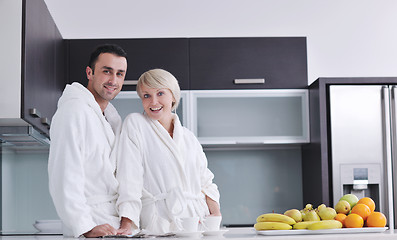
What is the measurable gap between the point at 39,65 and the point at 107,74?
872mm

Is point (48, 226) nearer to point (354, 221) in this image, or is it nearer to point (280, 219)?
point (280, 219)

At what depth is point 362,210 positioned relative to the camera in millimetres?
2369

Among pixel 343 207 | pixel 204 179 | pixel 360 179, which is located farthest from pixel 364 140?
pixel 343 207

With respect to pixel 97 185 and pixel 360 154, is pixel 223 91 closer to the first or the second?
pixel 360 154

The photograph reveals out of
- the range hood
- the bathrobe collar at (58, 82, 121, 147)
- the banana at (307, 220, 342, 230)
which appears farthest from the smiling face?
the banana at (307, 220, 342, 230)

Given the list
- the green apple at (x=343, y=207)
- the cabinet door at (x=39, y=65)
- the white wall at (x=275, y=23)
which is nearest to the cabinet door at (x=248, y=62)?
the white wall at (x=275, y=23)

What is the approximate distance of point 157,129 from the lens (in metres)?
2.64

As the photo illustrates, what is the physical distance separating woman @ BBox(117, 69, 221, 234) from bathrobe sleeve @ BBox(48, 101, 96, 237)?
0.16m

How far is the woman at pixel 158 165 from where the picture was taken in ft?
8.36

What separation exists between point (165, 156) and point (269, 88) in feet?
6.23

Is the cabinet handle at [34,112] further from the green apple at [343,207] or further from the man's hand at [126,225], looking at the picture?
the green apple at [343,207]

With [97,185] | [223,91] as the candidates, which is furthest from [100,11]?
[97,185]

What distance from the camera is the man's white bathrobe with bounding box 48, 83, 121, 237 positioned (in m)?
2.39

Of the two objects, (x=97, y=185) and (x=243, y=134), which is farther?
(x=243, y=134)
